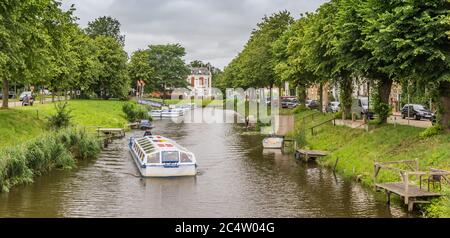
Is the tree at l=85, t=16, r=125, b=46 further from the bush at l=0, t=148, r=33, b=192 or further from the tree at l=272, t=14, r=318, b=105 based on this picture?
the bush at l=0, t=148, r=33, b=192

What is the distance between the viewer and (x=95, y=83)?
325 feet

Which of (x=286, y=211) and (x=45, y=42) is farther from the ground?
(x=45, y=42)

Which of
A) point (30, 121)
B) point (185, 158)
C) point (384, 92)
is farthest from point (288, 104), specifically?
point (185, 158)

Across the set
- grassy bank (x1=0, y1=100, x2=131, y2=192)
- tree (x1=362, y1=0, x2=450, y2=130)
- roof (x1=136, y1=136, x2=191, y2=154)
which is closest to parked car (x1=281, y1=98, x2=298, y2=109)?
grassy bank (x1=0, y1=100, x2=131, y2=192)

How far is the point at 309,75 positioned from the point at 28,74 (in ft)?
104

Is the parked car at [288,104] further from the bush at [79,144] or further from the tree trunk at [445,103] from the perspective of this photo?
the tree trunk at [445,103]

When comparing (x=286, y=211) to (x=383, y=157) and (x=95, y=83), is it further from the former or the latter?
(x=95, y=83)

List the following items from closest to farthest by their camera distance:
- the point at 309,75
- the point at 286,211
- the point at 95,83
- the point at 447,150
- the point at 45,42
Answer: the point at 286,211 → the point at 447,150 → the point at 45,42 → the point at 309,75 → the point at 95,83

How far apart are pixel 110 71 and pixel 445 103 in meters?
78.6

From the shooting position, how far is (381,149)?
3338 centimetres

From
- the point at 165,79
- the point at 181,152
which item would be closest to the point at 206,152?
the point at 181,152

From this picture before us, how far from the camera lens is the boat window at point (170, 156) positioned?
111 feet

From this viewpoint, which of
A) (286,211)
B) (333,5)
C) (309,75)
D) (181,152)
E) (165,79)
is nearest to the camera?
(286,211)

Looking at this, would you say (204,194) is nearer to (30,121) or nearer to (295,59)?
(30,121)
